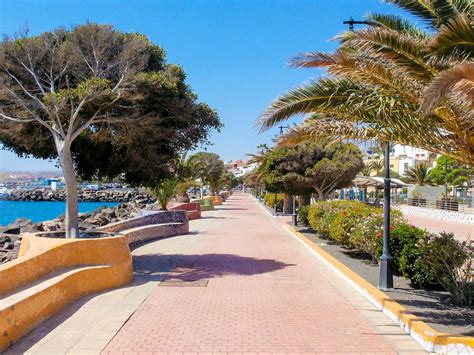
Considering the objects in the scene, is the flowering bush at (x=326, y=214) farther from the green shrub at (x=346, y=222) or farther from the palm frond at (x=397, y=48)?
the palm frond at (x=397, y=48)

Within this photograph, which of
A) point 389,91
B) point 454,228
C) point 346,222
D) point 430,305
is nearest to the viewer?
point 389,91

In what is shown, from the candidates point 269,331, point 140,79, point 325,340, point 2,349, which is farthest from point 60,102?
point 325,340

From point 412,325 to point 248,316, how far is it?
238cm

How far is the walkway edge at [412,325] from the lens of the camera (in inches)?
233

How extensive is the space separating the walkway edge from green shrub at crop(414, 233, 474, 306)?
989mm

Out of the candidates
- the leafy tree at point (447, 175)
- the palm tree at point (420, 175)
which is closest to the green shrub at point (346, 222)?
the leafy tree at point (447, 175)

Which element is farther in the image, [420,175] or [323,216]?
[420,175]

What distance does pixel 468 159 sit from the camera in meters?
7.70

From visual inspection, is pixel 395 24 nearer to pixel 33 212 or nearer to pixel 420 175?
pixel 33 212

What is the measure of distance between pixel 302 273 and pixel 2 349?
24.5 ft

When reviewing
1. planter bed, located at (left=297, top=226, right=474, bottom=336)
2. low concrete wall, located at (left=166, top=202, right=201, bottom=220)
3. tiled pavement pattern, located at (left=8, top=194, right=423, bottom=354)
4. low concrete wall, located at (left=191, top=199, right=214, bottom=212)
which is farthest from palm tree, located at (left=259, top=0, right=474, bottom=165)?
low concrete wall, located at (left=191, top=199, right=214, bottom=212)

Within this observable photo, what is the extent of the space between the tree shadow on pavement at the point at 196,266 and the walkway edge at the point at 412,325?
8.29 ft

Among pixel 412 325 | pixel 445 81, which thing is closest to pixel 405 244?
pixel 412 325

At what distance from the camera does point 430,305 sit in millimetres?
8219
